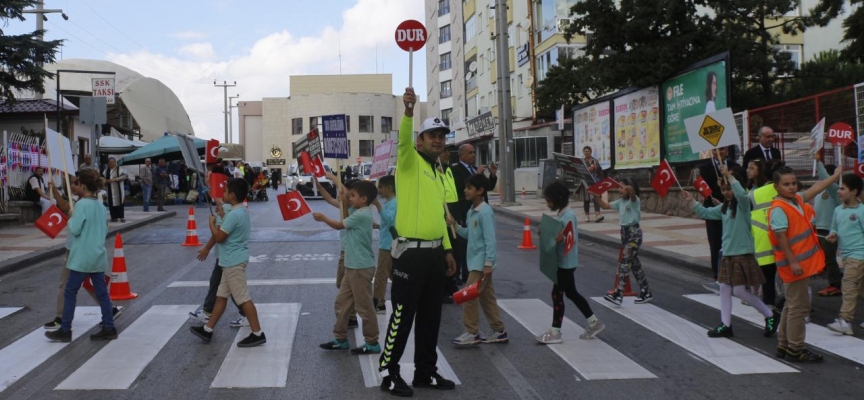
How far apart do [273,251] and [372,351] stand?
8.17 meters

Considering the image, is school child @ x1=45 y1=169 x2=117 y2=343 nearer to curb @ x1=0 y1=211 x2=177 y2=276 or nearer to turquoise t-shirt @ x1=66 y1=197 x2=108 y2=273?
turquoise t-shirt @ x1=66 y1=197 x2=108 y2=273

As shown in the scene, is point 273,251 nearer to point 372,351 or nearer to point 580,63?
point 372,351

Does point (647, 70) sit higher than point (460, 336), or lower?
higher

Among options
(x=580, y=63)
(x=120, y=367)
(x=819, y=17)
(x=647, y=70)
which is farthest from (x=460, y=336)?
(x=580, y=63)

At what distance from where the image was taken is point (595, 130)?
2711 centimetres

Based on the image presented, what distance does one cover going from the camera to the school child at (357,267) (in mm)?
6621

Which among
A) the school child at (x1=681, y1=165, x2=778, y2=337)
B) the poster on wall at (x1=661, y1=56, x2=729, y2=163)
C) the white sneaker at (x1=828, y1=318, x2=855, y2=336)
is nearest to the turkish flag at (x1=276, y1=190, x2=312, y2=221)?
the school child at (x1=681, y1=165, x2=778, y2=337)

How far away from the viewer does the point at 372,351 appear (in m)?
6.63

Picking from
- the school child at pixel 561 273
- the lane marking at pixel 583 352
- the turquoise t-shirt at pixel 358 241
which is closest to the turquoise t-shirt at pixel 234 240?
the turquoise t-shirt at pixel 358 241

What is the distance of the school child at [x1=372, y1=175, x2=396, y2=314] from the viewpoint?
753cm

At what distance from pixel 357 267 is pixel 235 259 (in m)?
1.07

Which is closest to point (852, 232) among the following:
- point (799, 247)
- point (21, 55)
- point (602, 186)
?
point (799, 247)

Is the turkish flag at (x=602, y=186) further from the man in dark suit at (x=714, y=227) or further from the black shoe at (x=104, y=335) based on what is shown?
the black shoe at (x=104, y=335)

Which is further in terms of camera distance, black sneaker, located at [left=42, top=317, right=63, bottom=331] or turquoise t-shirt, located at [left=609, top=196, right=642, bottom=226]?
turquoise t-shirt, located at [left=609, top=196, right=642, bottom=226]
